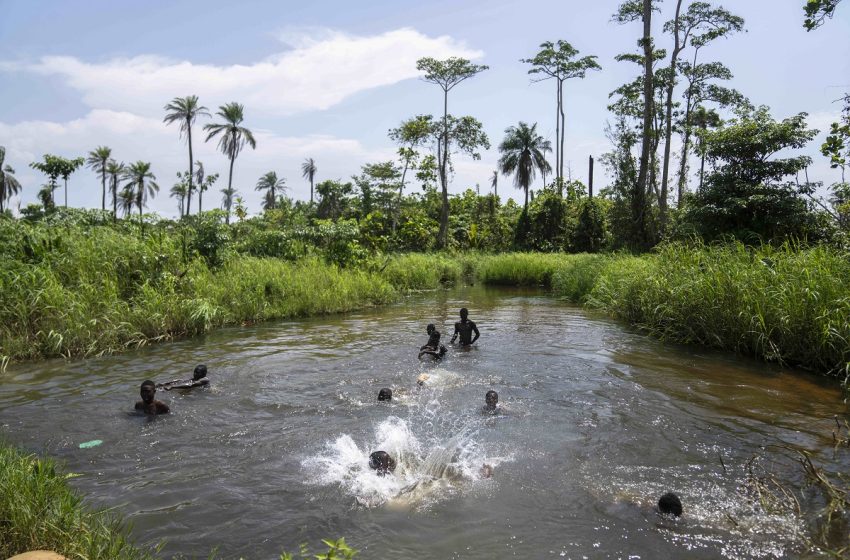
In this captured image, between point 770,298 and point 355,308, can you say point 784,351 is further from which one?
point 355,308

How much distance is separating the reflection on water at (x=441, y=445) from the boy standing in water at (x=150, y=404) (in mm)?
146

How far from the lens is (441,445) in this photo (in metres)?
5.61

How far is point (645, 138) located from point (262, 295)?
1861cm

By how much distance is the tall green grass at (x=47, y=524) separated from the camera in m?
3.03

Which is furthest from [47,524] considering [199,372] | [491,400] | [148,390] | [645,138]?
[645,138]

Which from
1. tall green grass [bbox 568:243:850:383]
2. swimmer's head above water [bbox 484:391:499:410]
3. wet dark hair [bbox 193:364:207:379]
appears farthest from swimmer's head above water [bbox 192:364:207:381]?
tall green grass [bbox 568:243:850:383]

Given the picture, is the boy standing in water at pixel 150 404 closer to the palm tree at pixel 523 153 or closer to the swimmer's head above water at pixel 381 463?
the swimmer's head above water at pixel 381 463

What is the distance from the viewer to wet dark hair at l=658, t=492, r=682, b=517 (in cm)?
411

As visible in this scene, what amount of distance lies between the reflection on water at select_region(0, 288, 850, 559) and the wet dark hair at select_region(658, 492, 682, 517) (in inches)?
3.7

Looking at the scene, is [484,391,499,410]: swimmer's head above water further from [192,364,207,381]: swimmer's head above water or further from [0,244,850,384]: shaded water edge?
[0,244,850,384]: shaded water edge

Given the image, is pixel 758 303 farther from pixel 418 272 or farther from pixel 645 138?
pixel 645 138

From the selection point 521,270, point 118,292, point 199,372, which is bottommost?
point 199,372

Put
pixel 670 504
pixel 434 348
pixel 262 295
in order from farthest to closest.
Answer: pixel 262 295
pixel 434 348
pixel 670 504

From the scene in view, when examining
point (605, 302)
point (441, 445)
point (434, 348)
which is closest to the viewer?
point (441, 445)
